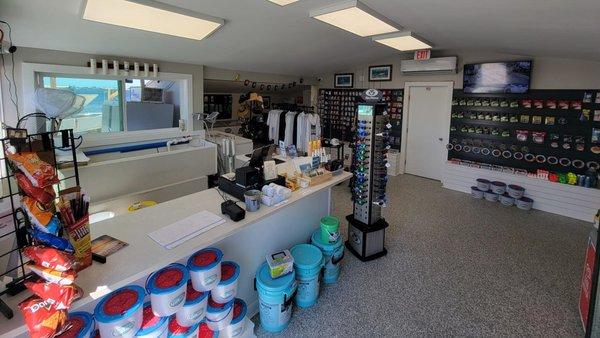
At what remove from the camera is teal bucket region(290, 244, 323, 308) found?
2.40m

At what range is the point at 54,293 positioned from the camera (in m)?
1.07

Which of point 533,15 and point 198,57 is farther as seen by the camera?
point 198,57

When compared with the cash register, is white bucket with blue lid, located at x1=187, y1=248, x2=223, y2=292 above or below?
below

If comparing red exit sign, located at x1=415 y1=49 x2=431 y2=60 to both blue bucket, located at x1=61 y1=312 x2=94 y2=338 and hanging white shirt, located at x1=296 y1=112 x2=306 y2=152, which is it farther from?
blue bucket, located at x1=61 y1=312 x2=94 y2=338

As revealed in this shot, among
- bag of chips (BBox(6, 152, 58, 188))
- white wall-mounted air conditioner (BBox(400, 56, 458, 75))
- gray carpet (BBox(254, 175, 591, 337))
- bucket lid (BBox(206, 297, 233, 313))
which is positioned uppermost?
white wall-mounted air conditioner (BBox(400, 56, 458, 75))

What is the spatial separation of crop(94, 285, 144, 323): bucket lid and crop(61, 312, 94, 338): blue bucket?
0.06 metres

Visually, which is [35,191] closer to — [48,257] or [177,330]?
[48,257]

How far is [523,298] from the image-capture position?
2.64 metres

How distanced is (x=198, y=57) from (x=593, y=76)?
5.48 m

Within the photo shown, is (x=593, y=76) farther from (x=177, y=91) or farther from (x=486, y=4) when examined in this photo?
(x=177, y=91)

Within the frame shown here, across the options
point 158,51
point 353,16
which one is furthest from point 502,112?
point 158,51

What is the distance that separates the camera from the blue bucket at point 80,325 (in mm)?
1332

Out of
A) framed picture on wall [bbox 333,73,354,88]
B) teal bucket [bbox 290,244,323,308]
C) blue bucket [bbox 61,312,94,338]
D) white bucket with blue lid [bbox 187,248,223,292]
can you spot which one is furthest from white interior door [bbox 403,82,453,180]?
blue bucket [bbox 61,312,94,338]

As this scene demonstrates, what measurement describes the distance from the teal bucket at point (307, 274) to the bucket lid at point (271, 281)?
0.32ft
